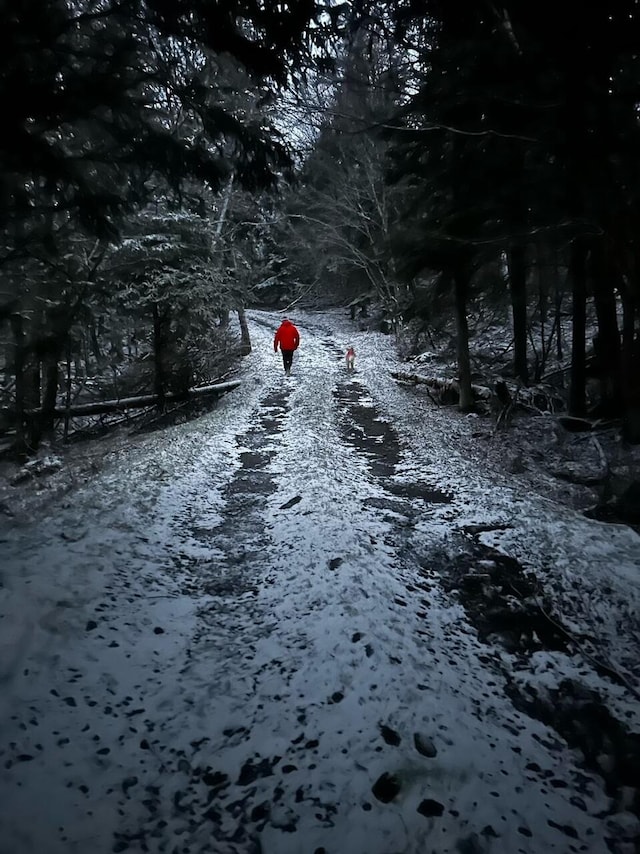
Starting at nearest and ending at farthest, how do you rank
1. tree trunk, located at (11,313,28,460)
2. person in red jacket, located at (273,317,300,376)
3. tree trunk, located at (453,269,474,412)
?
tree trunk, located at (11,313,28,460), tree trunk, located at (453,269,474,412), person in red jacket, located at (273,317,300,376)

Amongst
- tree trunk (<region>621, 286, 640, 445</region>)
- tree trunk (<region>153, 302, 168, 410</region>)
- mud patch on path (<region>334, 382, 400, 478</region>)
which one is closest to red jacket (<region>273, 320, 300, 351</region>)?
mud patch on path (<region>334, 382, 400, 478</region>)

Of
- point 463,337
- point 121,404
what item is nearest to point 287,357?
point 121,404

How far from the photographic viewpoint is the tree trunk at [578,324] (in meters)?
8.66

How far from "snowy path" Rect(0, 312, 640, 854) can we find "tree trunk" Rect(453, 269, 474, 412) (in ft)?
22.5

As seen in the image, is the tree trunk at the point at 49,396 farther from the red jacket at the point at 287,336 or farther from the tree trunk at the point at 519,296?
the tree trunk at the point at 519,296

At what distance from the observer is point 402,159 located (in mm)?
9289

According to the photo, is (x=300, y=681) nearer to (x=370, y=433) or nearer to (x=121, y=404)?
(x=370, y=433)

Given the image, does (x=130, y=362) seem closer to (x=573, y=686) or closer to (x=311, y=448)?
(x=311, y=448)

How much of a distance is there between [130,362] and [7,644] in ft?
41.4

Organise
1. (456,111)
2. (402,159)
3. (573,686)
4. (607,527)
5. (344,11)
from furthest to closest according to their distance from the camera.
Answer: (402,159)
(456,111)
(344,11)
(607,527)
(573,686)

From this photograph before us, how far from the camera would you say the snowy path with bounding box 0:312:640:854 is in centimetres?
219

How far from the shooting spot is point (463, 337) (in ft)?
39.7

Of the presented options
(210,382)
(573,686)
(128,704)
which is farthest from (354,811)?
(210,382)

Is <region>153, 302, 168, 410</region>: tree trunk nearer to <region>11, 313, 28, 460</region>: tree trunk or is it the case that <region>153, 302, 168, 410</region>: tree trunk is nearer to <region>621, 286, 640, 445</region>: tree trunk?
<region>11, 313, 28, 460</region>: tree trunk
